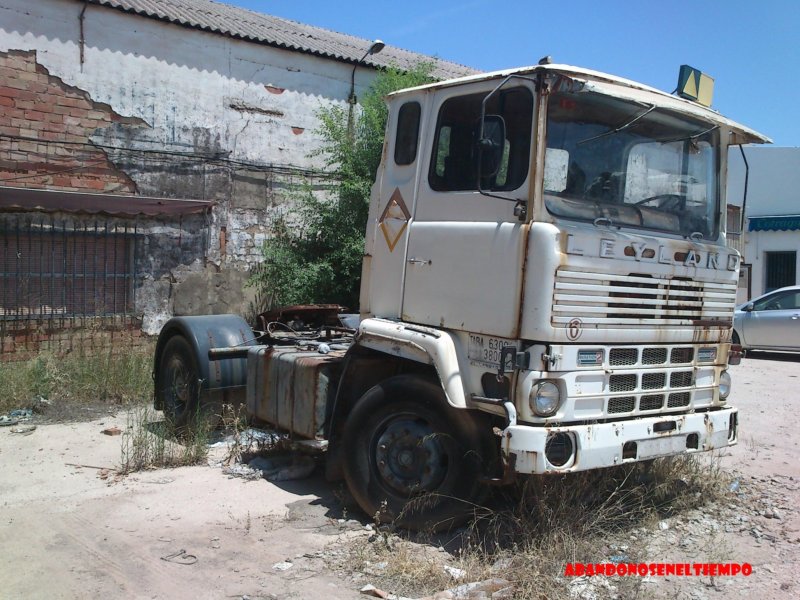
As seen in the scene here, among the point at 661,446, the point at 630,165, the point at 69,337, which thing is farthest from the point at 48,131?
the point at 661,446

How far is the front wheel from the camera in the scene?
4.53m

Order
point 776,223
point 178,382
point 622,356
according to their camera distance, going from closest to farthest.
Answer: point 622,356, point 178,382, point 776,223

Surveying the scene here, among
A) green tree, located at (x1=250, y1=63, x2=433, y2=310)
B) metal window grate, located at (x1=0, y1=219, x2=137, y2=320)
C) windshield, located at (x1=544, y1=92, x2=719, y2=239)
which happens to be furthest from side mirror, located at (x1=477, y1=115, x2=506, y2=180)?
metal window grate, located at (x1=0, y1=219, x2=137, y2=320)

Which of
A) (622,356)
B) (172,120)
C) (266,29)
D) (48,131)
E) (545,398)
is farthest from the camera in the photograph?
(266,29)

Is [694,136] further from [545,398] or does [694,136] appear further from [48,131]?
[48,131]

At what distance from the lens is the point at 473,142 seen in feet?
15.7

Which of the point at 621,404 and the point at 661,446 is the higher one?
the point at 621,404

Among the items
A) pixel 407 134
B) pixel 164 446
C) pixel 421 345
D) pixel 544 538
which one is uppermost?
pixel 407 134

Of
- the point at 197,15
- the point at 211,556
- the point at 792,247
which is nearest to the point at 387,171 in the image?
the point at 211,556

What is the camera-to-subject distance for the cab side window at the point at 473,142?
438 cm

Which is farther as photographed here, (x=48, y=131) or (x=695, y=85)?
(x=48, y=131)

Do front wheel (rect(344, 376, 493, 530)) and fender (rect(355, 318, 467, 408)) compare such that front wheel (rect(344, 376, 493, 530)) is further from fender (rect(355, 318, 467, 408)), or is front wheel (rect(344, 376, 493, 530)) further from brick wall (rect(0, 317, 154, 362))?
brick wall (rect(0, 317, 154, 362))

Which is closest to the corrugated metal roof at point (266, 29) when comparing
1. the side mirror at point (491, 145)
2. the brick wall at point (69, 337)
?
the brick wall at point (69, 337)

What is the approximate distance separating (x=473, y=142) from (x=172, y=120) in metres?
7.36
